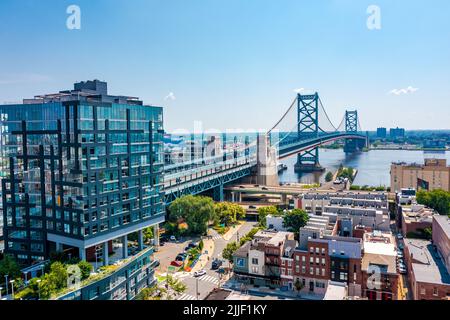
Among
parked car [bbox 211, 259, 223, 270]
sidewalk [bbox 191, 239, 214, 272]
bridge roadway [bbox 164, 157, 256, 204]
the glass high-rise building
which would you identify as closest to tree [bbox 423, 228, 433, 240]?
parked car [bbox 211, 259, 223, 270]

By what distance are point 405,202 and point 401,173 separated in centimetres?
615

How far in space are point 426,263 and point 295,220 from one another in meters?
3.76

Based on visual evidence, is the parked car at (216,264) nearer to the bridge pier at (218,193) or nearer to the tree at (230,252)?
the tree at (230,252)

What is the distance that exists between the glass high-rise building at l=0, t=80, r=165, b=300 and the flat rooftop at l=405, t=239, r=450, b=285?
6.62m

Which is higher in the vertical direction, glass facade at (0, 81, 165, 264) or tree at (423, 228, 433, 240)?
glass facade at (0, 81, 165, 264)

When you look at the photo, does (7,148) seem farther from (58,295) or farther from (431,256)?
(431,256)

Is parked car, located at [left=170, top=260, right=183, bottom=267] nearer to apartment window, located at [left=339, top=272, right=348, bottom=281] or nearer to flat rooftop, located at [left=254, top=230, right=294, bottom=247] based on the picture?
flat rooftop, located at [left=254, top=230, right=294, bottom=247]

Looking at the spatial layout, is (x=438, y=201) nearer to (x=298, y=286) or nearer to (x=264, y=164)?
(x=298, y=286)

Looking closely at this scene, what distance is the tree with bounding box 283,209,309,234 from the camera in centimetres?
1129

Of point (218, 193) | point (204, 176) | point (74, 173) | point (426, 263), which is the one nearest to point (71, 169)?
point (74, 173)

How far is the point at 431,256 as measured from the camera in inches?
368

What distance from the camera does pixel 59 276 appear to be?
22.8 ft

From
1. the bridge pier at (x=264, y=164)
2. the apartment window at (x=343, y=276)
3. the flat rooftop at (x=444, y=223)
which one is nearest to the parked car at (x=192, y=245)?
the apartment window at (x=343, y=276)

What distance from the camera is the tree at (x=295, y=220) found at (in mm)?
11289
